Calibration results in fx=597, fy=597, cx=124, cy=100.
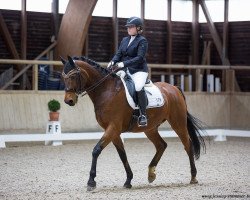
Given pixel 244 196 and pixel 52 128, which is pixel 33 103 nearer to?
pixel 52 128

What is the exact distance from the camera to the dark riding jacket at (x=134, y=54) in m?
6.38

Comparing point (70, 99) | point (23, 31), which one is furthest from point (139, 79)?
point (23, 31)

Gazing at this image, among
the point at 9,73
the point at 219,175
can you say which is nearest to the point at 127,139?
the point at 9,73

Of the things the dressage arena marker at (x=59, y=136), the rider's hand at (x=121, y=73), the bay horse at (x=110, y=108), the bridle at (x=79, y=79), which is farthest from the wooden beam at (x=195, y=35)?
the bridle at (x=79, y=79)

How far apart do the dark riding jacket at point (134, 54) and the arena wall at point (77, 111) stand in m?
5.35

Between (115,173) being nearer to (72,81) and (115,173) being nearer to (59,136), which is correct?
(72,81)

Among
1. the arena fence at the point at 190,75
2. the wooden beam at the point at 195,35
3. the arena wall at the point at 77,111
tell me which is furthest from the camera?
the wooden beam at the point at 195,35

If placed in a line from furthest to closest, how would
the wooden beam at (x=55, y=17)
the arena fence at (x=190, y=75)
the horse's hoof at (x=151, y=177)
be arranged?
the wooden beam at (x=55, y=17)
the arena fence at (x=190, y=75)
the horse's hoof at (x=151, y=177)

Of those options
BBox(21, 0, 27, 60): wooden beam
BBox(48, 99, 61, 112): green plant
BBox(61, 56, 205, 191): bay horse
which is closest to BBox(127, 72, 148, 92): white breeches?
BBox(61, 56, 205, 191): bay horse

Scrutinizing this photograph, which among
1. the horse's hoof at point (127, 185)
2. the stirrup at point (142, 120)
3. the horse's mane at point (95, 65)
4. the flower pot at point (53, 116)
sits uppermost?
the horse's mane at point (95, 65)

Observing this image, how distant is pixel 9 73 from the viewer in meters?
14.4

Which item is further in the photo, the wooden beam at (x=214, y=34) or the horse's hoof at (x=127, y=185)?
the wooden beam at (x=214, y=34)

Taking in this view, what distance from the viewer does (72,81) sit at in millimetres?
6074

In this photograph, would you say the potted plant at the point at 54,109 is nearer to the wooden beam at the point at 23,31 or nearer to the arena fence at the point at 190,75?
the arena fence at the point at 190,75
